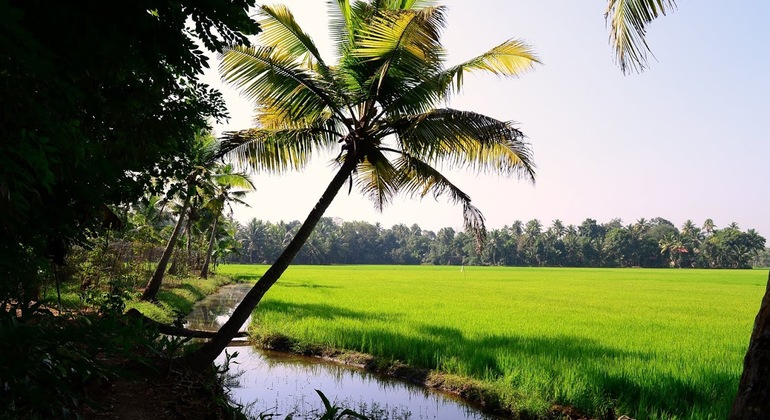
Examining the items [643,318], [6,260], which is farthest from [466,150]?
[643,318]

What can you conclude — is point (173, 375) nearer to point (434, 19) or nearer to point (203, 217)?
point (434, 19)

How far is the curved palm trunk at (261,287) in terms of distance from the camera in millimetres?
5340

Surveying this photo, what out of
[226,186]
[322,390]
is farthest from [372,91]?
[226,186]

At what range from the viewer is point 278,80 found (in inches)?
233

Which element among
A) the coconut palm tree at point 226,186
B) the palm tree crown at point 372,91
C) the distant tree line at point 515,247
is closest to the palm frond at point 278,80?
the palm tree crown at point 372,91

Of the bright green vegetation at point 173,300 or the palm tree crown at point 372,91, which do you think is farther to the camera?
the bright green vegetation at point 173,300

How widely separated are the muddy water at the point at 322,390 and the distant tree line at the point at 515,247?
54.3 meters

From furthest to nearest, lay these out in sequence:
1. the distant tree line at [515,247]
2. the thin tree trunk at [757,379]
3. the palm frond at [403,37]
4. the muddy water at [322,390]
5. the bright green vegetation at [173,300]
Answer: the distant tree line at [515,247] < the bright green vegetation at [173,300] < the muddy water at [322,390] < the palm frond at [403,37] < the thin tree trunk at [757,379]

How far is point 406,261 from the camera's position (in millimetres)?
84250

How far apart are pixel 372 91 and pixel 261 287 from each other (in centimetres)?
276

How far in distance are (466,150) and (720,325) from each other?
995 centimetres

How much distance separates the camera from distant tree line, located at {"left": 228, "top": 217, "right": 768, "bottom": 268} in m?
66.8

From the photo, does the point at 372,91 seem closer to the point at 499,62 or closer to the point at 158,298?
the point at 499,62

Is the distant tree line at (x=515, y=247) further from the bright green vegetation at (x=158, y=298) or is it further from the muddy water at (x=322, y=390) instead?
the muddy water at (x=322, y=390)
